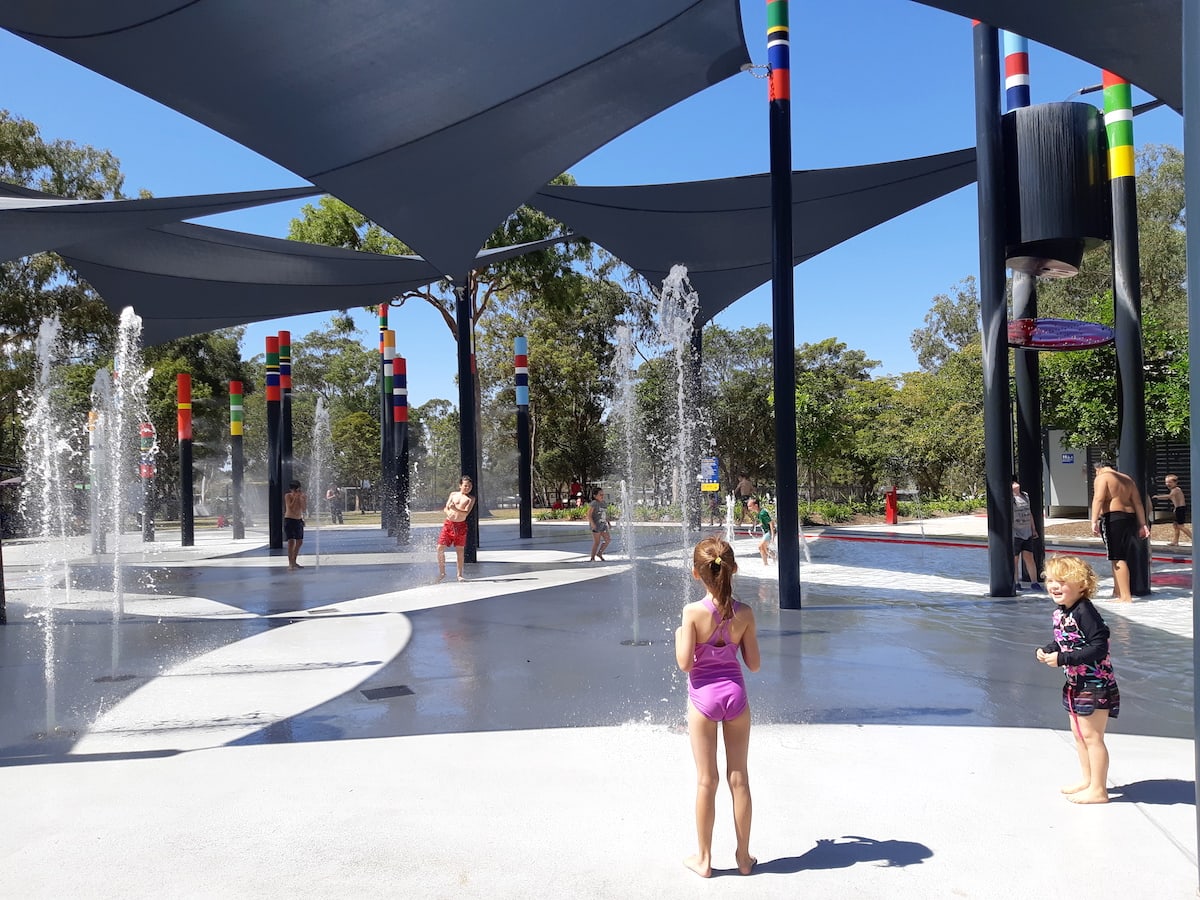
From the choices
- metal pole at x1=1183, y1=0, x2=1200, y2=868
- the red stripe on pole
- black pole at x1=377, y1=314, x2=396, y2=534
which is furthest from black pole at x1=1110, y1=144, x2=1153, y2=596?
the red stripe on pole

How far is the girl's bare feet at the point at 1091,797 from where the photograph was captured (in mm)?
3553

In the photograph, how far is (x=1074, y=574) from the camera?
3.59 metres

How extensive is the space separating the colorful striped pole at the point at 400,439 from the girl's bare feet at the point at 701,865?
55.3 feet

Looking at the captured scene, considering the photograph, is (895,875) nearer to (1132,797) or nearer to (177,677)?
(1132,797)

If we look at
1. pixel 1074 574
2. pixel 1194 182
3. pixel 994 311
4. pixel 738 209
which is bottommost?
pixel 1074 574

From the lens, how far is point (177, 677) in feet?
20.8

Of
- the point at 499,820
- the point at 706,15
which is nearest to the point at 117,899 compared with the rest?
the point at 499,820

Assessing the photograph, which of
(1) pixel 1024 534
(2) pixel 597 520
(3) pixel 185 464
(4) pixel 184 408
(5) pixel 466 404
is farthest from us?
(4) pixel 184 408

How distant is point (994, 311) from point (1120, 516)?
2.42 meters

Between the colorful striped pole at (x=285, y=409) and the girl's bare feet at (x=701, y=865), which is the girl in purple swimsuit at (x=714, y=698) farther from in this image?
the colorful striped pole at (x=285, y=409)

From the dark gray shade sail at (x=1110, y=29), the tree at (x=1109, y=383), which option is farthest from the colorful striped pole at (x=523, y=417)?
the dark gray shade sail at (x=1110, y=29)

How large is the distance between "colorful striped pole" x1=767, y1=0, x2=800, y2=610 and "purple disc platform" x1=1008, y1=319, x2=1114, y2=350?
279cm

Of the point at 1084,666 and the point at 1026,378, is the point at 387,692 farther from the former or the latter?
the point at 1026,378

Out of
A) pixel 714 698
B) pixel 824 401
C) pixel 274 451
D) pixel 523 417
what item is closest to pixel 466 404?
pixel 523 417
